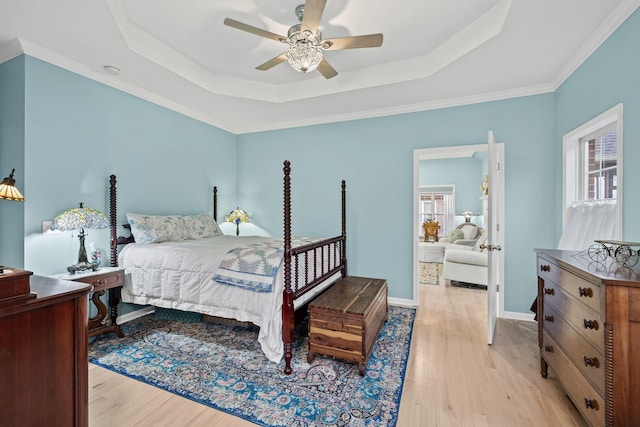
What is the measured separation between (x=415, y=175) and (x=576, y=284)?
2.43 m

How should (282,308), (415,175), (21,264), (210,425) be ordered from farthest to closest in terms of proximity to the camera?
(415,175) → (21,264) → (282,308) → (210,425)

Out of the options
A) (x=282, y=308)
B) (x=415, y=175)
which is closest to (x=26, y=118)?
(x=282, y=308)

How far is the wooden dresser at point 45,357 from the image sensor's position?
1.04 metres

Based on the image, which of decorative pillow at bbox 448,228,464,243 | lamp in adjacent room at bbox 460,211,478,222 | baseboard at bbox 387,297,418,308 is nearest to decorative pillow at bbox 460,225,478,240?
decorative pillow at bbox 448,228,464,243

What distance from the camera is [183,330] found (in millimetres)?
2924

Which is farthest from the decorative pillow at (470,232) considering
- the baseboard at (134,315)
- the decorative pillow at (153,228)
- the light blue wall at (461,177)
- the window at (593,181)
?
the baseboard at (134,315)

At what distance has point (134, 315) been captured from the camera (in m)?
3.25

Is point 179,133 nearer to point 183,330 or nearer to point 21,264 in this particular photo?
point 21,264

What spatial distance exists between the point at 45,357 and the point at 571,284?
102 inches

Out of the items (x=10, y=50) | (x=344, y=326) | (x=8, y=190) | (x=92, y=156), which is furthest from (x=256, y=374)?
(x=10, y=50)

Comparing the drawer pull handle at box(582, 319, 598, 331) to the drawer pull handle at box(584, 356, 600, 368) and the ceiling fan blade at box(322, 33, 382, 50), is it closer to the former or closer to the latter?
the drawer pull handle at box(584, 356, 600, 368)

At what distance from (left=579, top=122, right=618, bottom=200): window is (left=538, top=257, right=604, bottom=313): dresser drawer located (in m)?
1.01

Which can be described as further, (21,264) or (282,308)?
(21,264)

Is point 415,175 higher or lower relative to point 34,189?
higher
